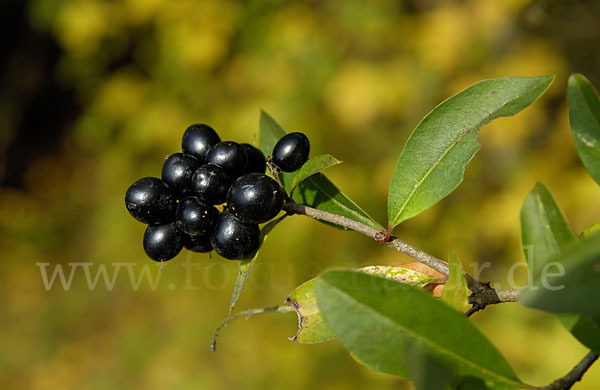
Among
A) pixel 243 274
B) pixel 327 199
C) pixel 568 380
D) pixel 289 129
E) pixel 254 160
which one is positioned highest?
pixel 289 129

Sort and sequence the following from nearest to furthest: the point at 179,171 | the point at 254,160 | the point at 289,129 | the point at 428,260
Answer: the point at 428,260, the point at 179,171, the point at 254,160, the point at 289,129

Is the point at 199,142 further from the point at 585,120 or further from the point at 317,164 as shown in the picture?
the point at 585,120

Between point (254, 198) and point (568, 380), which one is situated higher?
point (254, 198)

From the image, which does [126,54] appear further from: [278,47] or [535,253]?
[535,253]

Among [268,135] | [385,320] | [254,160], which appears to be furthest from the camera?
[268,135]

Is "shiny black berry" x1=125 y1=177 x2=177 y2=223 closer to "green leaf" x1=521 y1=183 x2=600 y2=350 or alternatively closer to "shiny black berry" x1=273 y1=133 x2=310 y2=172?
"shiny black berry" x1=273 y1=133 x2=310 y2=172

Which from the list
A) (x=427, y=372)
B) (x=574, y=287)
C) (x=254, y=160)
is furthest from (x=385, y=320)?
(x=254, y=160)
